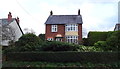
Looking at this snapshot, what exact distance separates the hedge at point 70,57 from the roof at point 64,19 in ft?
56.9

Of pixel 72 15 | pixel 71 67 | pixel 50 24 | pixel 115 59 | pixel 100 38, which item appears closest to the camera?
pixel 71 67

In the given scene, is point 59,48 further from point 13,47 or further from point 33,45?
point 13,47

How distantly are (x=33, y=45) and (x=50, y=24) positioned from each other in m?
15.7

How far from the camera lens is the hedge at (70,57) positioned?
34.5 ft

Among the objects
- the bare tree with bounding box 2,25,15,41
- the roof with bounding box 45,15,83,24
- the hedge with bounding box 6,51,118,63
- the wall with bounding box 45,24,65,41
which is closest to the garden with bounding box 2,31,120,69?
the hedge with bounding box 6,51,118,63

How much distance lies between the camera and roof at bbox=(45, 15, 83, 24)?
92.5 ft

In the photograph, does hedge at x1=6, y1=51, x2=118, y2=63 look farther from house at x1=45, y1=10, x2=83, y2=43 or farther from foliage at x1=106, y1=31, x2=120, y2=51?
house at x1=45, y1=10, x2=83, y2=43

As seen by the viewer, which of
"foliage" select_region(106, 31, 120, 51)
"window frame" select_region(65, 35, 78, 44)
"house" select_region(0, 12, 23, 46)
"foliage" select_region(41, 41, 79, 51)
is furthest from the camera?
"window frame" select_region(65, 35, 78, 44)

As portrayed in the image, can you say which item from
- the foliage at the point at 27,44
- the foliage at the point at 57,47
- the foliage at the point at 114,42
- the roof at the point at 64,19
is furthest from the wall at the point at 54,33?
the foliage at the point at 57,47

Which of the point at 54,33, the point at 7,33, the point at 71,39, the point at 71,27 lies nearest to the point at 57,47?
the point at 7,33

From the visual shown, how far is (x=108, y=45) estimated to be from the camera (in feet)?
43.2

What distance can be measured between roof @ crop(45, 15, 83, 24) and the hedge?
1734 cm

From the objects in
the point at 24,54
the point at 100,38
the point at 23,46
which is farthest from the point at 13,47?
the point at 100,38

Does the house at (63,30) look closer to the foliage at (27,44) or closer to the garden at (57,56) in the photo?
the foliage at (27,44)
